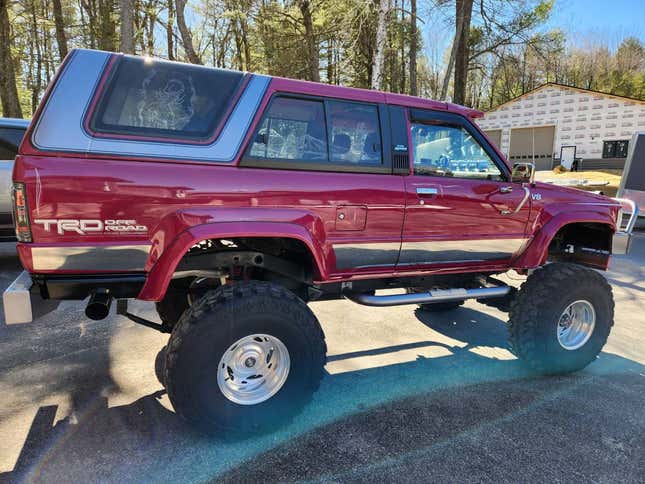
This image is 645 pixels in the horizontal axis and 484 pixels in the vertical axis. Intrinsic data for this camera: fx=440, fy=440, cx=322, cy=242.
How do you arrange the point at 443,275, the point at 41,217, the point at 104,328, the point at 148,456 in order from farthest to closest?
the point at 104,328 → the point at 443,275 → the point at 148,456 → the point at 41,217

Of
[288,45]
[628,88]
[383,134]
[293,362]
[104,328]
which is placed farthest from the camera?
[628,88]

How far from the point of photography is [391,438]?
8.74ft

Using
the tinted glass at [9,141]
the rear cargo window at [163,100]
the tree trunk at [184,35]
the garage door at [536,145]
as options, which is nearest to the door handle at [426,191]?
the rear cargo window at [163,100]

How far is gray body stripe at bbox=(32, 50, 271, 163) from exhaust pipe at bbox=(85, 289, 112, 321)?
775mm

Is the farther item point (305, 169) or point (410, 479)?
point (305, 169)

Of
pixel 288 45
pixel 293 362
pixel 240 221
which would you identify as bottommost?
pixel 293 362

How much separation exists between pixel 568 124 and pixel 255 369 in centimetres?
1980

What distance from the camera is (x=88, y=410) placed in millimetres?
2869

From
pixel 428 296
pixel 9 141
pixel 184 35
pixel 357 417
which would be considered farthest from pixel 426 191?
pixel 184 35

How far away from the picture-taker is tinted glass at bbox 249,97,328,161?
2723 millimetres

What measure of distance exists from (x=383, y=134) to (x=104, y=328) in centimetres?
326

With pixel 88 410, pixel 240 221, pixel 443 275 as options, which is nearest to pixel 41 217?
pixel 240 221

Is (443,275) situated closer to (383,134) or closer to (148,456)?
(383,134)

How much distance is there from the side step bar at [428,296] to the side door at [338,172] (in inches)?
9.3
